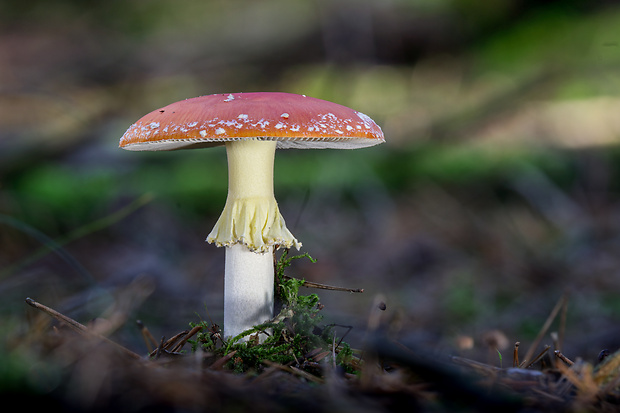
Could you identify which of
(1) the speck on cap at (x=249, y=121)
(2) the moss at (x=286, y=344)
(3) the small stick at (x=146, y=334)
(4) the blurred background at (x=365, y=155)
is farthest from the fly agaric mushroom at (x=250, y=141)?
(4) the blurred background at (x=365, y=155)

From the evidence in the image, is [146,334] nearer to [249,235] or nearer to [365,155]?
[249,235]

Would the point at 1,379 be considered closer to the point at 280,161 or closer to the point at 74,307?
the point at 74,307

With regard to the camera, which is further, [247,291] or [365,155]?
[365,155]

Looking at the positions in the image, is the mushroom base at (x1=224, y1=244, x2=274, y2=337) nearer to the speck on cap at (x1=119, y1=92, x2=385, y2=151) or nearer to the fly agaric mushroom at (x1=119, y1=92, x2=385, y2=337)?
the fly agaric mushroom at (x1=119, y1=92, x2=385, y2=337)

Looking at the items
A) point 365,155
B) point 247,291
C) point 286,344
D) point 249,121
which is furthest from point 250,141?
point 365,155

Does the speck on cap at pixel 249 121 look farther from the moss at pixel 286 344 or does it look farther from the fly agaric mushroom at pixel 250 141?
the moss at pixel 286 344

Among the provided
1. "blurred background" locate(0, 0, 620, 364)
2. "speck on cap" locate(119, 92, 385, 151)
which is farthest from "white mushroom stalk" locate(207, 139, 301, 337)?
"blurred background" locate(0, 0, 620, 364)
